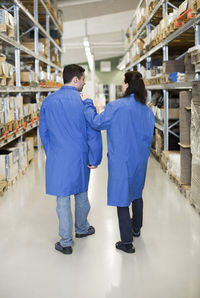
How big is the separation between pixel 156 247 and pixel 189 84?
245 cm

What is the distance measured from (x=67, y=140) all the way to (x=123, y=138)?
0.50 metres

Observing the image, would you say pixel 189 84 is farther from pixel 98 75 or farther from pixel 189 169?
pixel 98 75

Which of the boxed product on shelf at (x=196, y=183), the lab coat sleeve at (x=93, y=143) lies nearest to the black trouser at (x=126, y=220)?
the lab coat sleeve at (x=93, y=143)

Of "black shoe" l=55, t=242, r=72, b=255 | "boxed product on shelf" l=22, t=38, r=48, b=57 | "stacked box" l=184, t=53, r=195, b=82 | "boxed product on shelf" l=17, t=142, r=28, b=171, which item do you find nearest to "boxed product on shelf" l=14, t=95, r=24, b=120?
"boxed product on shelf" l=17, t=142, r=28, b=171

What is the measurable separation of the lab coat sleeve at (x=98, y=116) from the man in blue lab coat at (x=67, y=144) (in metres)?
0.07

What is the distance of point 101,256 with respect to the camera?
10.6ft

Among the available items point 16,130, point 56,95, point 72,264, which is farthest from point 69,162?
point 16,130

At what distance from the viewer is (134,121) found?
303 cm

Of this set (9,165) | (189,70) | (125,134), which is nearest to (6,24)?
(9,165)

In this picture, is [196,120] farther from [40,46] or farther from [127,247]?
[40,46]

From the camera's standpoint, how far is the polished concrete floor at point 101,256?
267cm

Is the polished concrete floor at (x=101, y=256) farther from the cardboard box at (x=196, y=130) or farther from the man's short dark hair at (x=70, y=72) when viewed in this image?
the man's short dark hair at (x=70, y=72)

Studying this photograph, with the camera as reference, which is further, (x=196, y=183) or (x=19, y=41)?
(x=19, y=41)

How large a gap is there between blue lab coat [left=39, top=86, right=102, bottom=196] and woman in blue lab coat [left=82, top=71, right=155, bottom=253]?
5.1 inches
